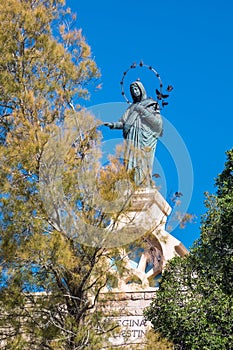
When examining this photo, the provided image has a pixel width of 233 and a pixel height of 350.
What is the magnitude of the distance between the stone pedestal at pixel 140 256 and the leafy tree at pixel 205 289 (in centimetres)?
38

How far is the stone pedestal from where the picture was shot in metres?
9.23

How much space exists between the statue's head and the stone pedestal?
329 centimetres

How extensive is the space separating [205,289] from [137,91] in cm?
635

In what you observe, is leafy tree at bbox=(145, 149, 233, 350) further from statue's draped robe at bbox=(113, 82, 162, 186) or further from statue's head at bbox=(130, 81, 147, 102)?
statue's head at bbox=(130, 81, 147, 102)

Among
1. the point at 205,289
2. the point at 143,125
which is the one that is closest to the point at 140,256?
the point at 205,289

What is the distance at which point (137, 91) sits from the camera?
1585cm

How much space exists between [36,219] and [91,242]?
→ 709mm

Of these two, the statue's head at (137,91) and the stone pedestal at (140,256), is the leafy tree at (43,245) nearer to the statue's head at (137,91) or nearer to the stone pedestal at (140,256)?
the stone pedestal at (140,256)

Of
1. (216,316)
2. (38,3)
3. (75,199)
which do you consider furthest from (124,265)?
(38,3)

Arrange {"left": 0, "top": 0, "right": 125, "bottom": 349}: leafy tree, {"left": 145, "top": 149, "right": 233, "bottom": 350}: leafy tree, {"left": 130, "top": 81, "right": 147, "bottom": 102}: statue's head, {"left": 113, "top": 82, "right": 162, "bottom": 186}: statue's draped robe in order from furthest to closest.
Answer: {"left": 130, "top": 81, "right": 147, "bottom": 102}: statue's head → {"left": 113, "top": 82, "right": 162, "bottom": 186}: statue's draped robe → {"left": 145, "top": 149, "right": 233, "bottom": 350}: leafy tree → {"left": 0, "top": 0, "right": 125, "bottom": 349}: leafy tree

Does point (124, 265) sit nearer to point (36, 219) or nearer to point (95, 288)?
point (95, 288)

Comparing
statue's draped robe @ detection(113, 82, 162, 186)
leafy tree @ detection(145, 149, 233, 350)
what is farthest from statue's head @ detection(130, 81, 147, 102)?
leafy tree @ detection(145, 149, 233, 350)

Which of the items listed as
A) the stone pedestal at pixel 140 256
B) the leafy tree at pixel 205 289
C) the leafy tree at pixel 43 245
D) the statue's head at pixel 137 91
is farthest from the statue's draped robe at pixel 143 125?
the leafy tree at pixel 43 245

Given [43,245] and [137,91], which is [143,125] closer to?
[137,91]
